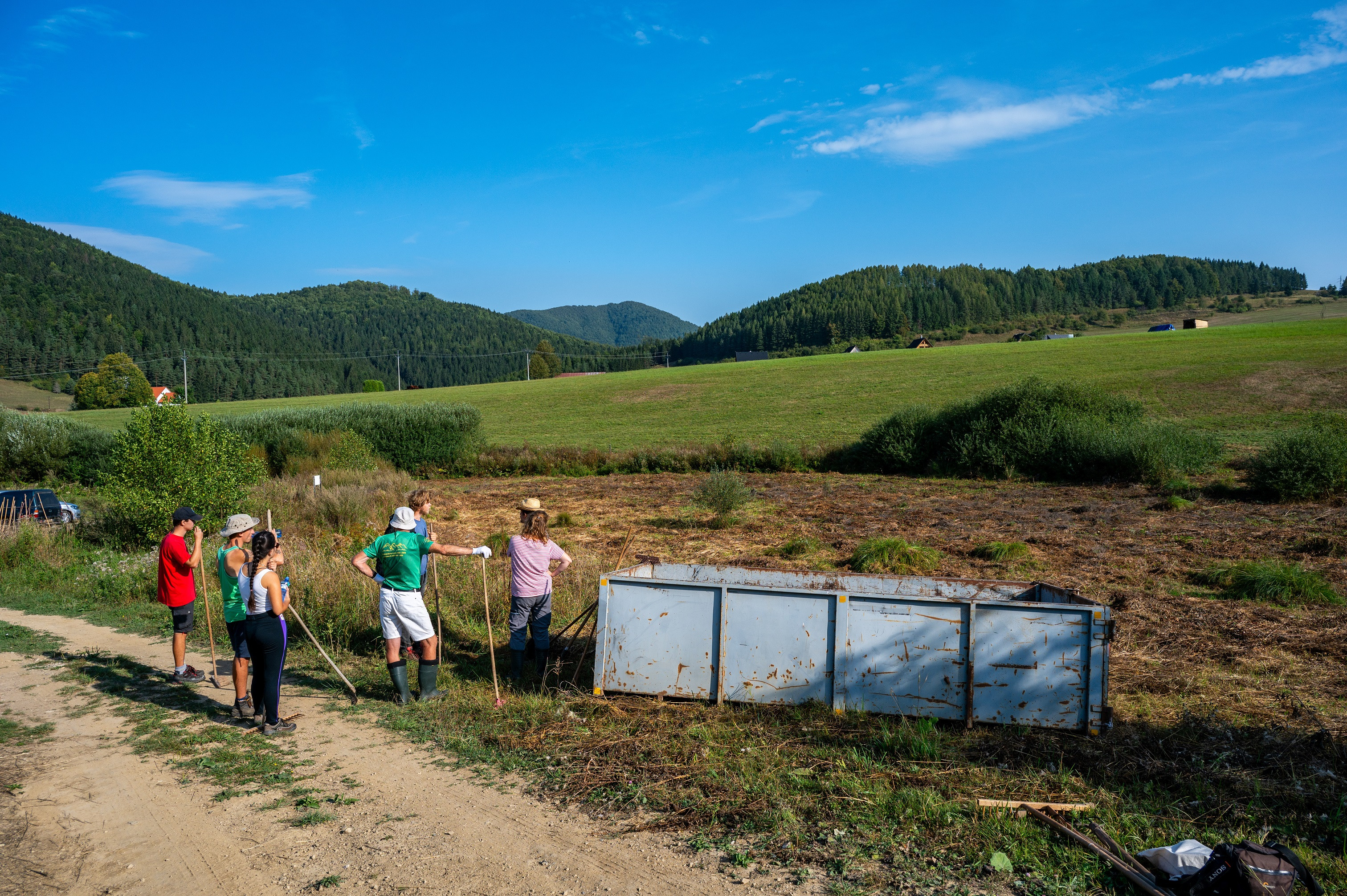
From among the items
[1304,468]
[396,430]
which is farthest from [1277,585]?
[396,430]

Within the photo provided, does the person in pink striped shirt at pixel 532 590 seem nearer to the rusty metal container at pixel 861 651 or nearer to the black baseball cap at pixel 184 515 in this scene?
the rusty metal container at pixel 861 651

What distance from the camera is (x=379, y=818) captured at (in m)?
4.79

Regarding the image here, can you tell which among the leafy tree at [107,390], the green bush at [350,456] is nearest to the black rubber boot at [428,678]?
the green bush at [350,456]

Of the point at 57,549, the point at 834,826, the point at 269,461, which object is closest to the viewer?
the point at 834,826

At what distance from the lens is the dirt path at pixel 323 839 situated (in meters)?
4.05

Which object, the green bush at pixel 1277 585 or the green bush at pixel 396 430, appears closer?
the green bush at pixel 1277 585

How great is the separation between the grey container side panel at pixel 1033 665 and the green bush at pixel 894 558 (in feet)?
21.9

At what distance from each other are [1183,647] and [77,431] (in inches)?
1566

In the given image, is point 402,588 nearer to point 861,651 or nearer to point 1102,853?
point 861,651

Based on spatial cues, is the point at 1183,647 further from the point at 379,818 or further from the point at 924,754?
the point at 379,818

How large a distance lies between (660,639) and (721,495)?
12037mm

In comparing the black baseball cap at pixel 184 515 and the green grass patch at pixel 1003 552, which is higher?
the black baseball cap at pixel 184 515

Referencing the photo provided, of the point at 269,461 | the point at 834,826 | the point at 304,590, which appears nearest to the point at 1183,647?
the point at 834,826

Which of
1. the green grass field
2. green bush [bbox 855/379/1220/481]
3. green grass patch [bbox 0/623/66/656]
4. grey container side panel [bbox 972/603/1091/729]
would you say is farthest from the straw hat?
the green grass field
